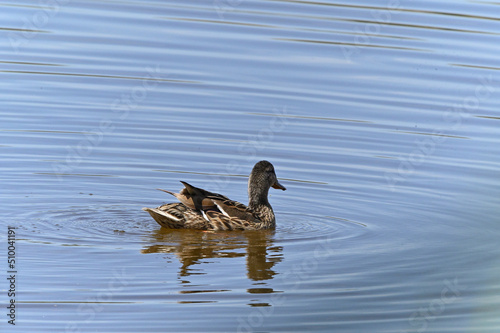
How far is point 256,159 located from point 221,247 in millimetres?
3361

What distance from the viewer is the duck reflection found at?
10.1 meters

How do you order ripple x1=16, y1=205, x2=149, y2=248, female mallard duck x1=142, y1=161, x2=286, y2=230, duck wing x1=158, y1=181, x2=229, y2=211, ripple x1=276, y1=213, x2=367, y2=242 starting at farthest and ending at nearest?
duck wing x1=158, y1=181, x2=229, y2=211, female mallard duck x1=142, y1=161, x2=286, y2=230, ripple x1=276, y1=213, x2=367, y2=242, ripple x1=16, y1=205, x2=149, y2=248

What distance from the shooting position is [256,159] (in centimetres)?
1412

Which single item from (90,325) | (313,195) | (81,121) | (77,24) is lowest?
(90,325)

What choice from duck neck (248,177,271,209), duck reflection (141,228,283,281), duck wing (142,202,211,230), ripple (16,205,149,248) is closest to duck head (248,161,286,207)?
duck neck (248,177,271,209)

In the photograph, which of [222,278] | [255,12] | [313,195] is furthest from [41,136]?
[255,12]

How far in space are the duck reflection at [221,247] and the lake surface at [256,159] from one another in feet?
0.13

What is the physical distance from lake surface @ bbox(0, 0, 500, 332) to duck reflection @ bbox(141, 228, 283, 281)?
4 centimetres

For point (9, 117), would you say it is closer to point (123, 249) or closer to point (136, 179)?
point (136, 179)

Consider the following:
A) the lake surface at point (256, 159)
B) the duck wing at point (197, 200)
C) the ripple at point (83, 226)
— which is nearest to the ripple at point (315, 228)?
the lake surface at point (256, 159)

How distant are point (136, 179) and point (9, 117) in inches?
119

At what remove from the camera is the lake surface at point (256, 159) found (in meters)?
8.77

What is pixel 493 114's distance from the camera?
16.5 m

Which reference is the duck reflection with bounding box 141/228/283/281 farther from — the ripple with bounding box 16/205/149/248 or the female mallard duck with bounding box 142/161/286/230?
the ripple with bounding box 16/205/149/248
